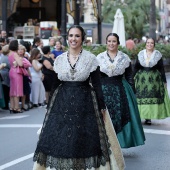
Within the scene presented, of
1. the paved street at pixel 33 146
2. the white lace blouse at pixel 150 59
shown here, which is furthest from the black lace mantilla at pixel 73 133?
the white lace blouse at pixel 150 59

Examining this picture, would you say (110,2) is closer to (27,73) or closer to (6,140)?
(27,73)

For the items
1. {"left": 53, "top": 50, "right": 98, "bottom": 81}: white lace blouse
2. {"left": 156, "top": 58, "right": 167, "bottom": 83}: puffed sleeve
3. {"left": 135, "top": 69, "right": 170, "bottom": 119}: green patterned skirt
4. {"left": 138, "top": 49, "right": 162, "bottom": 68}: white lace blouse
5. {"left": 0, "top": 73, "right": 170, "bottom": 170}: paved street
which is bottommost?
{"left": 0, "top": 73, "right": 170, "bottom": 170}: paved street

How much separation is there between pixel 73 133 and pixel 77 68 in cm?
71

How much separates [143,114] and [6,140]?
318 cm

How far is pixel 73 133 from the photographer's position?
663 cm

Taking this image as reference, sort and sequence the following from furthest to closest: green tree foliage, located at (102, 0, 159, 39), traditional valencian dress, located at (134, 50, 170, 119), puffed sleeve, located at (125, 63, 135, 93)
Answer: green tree foliage, located at (102, 0, 159, 39), traditional valencian dress, located at (134, 50, 170, 119), puffed sleeve, located at (125, 63, 135, 93)

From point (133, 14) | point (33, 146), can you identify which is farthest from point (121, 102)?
point (133, 14)

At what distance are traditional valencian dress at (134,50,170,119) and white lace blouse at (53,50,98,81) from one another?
580 cm

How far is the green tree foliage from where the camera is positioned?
54625 millimetres

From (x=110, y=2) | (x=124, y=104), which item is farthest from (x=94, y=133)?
(x=110, y=2)

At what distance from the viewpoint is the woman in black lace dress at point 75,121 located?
6.57 meters

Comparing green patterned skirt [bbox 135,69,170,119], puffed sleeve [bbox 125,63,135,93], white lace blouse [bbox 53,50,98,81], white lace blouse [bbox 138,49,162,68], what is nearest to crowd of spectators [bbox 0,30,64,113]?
green patterned skirt [bbox 135,69,170,119]

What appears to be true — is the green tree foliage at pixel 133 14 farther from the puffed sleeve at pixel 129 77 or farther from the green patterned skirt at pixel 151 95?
the puffed sleeve at pixel 129 77

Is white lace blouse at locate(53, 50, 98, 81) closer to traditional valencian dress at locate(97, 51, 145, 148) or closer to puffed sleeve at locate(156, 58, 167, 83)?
traditional valencian dress at locate(97, 51, 145, 148)
